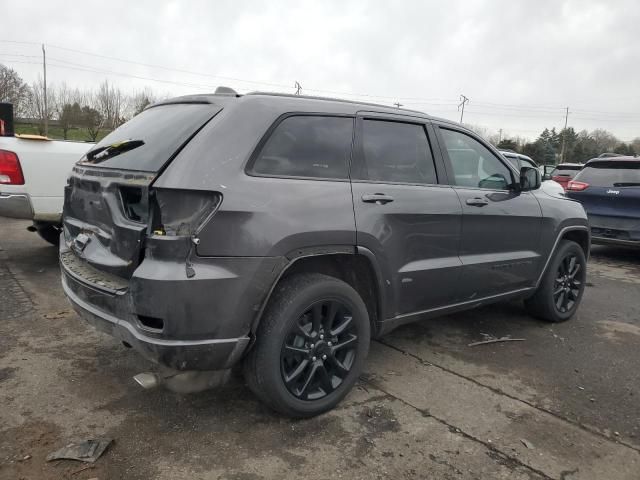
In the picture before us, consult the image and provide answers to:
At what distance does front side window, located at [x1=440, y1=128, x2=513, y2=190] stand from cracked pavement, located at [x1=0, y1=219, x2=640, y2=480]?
1.36 meters

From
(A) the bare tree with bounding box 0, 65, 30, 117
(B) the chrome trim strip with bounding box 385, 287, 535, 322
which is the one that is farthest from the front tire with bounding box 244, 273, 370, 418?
(A) the bare tree with bounding box 0, 65, 30, 117

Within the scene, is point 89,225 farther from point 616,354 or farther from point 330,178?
point 616,354

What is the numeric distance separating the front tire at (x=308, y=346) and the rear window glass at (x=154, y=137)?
3.13 ft

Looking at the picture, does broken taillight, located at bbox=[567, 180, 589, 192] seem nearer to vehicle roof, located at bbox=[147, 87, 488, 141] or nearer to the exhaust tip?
vehicle roof, located at bbox=[147, 87, 488, 141]

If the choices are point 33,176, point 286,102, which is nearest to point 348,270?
point 286,102

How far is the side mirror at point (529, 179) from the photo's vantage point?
4266 millimetres

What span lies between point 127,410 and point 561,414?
8.64ft

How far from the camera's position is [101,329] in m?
2.79

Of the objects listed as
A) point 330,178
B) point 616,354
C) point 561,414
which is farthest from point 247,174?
point 616,354

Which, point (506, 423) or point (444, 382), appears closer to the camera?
point (506, 423)

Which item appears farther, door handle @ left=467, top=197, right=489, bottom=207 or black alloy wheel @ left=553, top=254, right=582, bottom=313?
black alloy wheel @ left=553, top=254, right=582, bottom=313

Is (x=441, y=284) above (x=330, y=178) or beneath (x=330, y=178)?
beneath

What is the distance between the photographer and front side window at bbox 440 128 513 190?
3.81m

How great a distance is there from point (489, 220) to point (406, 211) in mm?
1012
